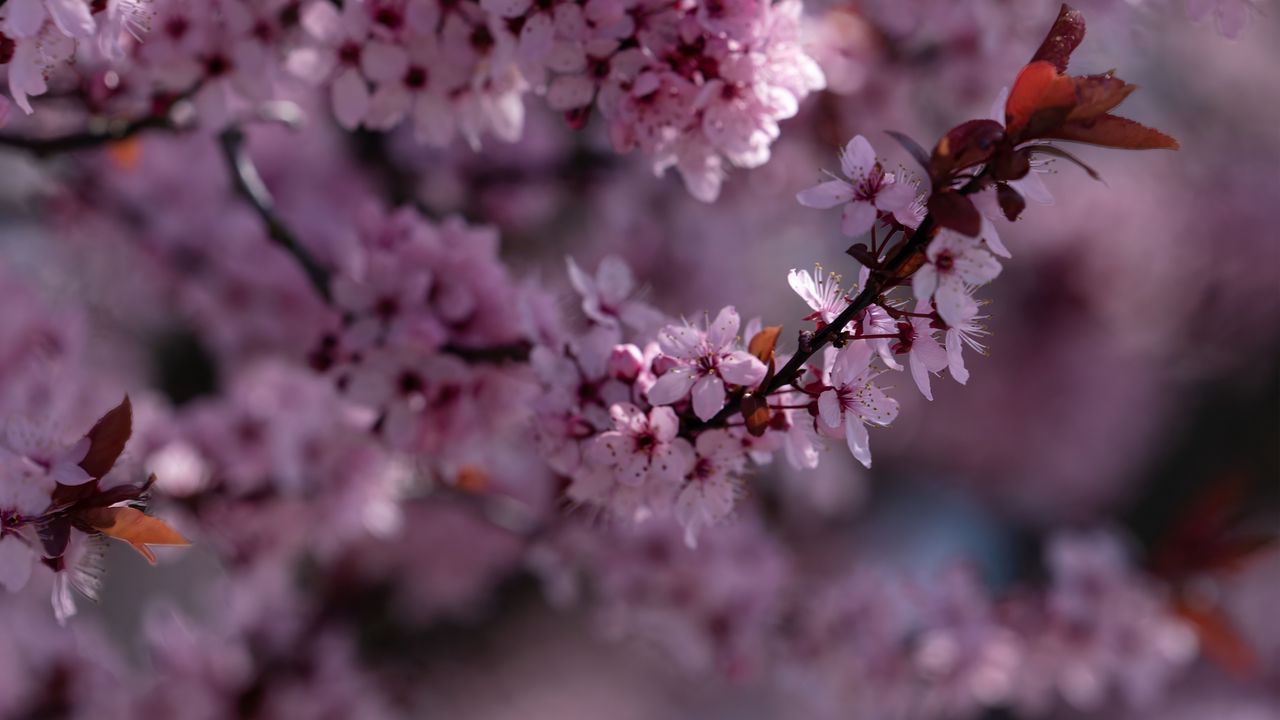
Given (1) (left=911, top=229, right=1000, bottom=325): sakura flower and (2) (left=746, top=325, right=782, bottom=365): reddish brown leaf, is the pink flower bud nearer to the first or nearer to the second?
(2) (left=746, top=325, right=782, bottom=365): reddish brown leaf

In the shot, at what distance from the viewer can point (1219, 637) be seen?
166cm

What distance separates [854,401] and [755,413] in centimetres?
8

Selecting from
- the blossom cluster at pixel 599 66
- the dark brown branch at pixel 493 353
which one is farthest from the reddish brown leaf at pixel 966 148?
the dark brown branch at pixel 493 353

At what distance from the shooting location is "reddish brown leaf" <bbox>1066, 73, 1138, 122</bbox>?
0.76 metres

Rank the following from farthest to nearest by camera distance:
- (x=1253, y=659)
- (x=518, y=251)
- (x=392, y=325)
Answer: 1. (x=518, y=251)
2. (x=1253, y=659)
3. (x=392, y=325)

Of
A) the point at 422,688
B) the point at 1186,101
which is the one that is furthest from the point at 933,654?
the point at 1186,101

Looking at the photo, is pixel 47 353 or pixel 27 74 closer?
pixel 27 74

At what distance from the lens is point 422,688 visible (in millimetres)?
2090

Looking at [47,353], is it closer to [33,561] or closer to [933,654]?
[33,561]

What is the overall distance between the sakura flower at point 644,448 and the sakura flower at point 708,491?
17 mm

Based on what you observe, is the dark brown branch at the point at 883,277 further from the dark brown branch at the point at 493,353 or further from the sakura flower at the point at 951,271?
the dark brown branch at the point at 493,353

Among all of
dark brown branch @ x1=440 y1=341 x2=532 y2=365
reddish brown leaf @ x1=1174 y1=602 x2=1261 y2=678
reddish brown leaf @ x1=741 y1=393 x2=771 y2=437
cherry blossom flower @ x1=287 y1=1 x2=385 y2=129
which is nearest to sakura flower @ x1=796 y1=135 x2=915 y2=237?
reddish brown leaf @ x1=741 y1=393 x2=771 y2=437

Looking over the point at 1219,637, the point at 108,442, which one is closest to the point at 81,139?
the point at 108,442

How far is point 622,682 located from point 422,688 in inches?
100
